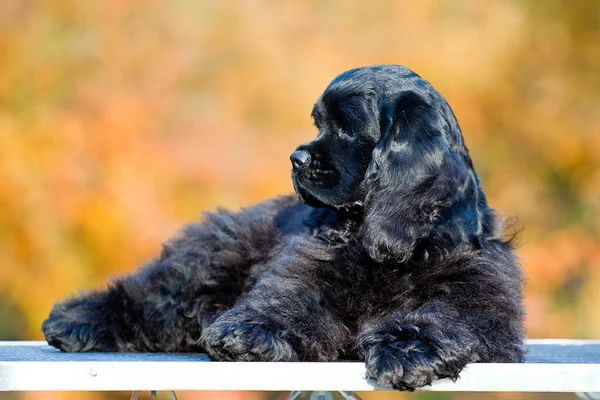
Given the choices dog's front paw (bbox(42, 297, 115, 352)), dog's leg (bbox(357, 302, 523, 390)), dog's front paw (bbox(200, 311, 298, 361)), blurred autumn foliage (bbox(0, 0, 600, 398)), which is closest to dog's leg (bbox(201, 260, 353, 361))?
dog's front paw (bbox(200, 311, 298, 361))

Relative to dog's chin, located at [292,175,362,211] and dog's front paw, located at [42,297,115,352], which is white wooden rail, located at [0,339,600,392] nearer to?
dog's chin, located at [292,175,362,211]

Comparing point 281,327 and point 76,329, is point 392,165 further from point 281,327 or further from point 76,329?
point 76,329

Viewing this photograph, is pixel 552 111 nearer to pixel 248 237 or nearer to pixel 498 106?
pixel 498 106

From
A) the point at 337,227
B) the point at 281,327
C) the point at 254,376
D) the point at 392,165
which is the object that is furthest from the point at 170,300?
the point at 254,376

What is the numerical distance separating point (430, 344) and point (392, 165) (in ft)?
2.59

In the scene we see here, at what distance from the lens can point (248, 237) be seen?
3801mm

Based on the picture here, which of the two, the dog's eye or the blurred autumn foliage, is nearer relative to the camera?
the dog's eye

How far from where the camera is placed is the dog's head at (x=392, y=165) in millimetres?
2996

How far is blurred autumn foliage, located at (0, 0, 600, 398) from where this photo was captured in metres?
6.21

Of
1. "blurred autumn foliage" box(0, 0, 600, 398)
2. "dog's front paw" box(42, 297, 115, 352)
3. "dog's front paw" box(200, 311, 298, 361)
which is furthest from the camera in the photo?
"blurred autumn foliage" box(0, 0, 600, 398)

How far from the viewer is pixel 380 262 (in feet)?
9.84

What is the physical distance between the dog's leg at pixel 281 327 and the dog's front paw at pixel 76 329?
0.84 meters

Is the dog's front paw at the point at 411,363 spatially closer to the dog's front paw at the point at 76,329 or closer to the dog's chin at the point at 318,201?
the dog's chin at the point at 318,201

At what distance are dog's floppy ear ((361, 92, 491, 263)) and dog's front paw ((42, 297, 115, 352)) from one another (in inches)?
49.8
